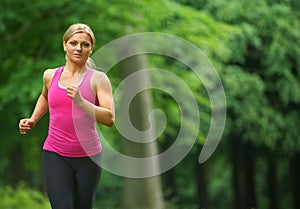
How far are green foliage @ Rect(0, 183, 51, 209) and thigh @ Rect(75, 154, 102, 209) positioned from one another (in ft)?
37.4

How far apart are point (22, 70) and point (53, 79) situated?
9.42m

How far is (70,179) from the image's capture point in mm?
5055

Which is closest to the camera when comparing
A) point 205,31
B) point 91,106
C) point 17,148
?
point 91,106

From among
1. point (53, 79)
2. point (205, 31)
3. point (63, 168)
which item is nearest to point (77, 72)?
point (53, 79)

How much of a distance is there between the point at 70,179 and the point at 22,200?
12877 millimetres

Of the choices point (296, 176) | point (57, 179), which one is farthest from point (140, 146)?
point (296, 176)

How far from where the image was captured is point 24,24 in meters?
14.7

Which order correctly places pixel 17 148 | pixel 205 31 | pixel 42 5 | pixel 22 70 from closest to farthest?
pixel 42 5, pixel 22 70, pixel 205 31, pixel 17 148

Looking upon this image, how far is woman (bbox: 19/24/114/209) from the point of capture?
490cm

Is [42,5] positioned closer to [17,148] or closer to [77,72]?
[77,72]

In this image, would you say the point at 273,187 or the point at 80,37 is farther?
the point at 273,187

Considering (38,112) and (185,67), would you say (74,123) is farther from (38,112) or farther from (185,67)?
(185,67)

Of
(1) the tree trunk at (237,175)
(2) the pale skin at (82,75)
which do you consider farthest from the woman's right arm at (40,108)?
(1) the tree trunk at (237,175)

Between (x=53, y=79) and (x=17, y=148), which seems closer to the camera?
(x=53, y=79)
